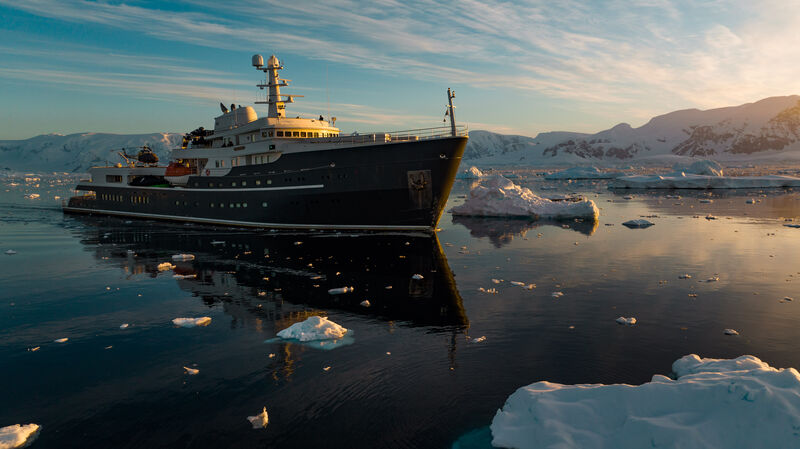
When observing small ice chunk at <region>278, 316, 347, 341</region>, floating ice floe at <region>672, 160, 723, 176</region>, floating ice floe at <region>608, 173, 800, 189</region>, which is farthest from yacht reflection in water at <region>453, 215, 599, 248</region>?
floating ice floe at <region>672, 160, 723, 176</region>

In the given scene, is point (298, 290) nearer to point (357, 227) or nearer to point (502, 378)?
point (502, 378)

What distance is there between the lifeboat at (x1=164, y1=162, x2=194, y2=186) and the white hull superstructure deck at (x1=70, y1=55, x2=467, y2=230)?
8cm

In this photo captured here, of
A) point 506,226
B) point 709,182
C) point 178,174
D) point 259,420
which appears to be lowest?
point 259,420

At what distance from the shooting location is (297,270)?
18.0 meters

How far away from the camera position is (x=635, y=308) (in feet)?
41.1

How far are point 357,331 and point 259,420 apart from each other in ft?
13.7

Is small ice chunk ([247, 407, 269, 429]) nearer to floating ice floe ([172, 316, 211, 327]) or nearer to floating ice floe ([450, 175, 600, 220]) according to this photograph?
floating ice floe ([172, 316, 211, 327])

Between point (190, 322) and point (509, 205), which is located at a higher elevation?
point (509, 205)

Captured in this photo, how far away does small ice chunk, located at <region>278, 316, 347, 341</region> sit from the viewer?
1059 cm

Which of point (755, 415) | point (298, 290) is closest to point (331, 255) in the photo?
point (298, 290)

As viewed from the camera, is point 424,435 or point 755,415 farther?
point 424,435

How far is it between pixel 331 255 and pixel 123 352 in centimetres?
1125

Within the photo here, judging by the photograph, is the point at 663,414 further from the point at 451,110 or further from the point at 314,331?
the point at 451,110

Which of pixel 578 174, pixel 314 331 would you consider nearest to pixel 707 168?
pixel 578 174
